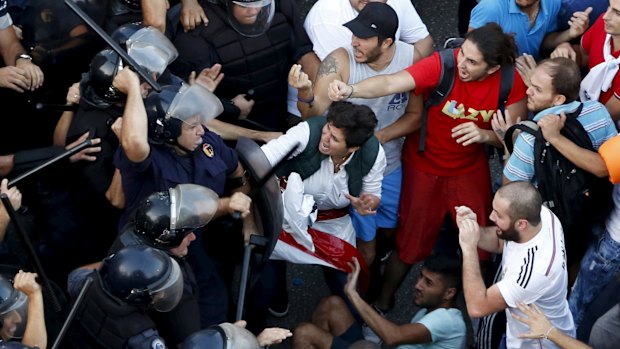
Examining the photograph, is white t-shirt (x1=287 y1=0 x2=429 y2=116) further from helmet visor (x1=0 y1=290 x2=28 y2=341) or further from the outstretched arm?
helmet visor (x1=0 y1=290 x2=28 y2=341)

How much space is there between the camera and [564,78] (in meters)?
4.66

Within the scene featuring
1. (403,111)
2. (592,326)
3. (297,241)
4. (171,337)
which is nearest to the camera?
(171,337)

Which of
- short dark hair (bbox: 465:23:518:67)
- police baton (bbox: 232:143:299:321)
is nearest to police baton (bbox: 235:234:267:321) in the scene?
police baton (bbox: 232:143:299:321)

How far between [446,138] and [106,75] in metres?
1.76

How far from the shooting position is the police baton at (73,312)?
3.65 metres

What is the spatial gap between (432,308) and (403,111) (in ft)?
3.46

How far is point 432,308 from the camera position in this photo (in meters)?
4.78

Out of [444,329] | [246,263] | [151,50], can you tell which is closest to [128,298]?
[246,263]

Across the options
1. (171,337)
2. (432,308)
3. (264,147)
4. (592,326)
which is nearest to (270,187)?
(264,147)

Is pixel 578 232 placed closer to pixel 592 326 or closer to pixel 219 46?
pixel 592 326

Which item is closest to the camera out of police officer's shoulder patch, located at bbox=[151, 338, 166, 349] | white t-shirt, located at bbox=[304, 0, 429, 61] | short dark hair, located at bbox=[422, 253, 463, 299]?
police officer's shoulder patch, located at bbox=[151, 338, 166, 349]

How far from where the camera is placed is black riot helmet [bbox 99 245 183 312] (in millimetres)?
3697

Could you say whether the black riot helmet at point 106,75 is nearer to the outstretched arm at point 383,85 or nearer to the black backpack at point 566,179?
the outstretched arm at point 383,85

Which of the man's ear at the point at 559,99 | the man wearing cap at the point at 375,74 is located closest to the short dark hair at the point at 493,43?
the man's ear at the point at 559,99
